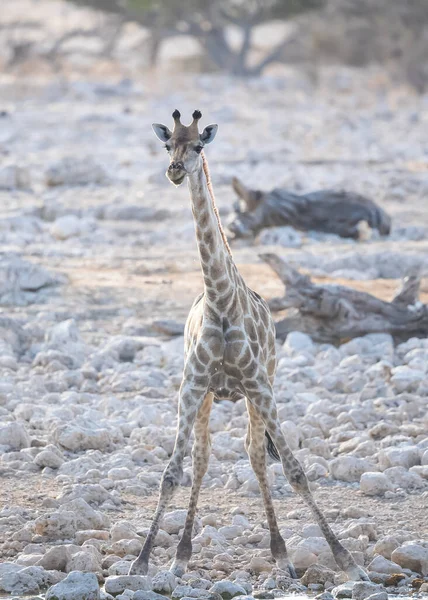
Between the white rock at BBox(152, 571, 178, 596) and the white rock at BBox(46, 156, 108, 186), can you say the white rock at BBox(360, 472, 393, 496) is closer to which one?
the white rock at BBox(152, 571, 178, 596)

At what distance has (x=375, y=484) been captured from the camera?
21.0 feet

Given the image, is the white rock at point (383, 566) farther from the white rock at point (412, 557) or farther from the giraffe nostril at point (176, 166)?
the giraffe nostril at point (176, 166)

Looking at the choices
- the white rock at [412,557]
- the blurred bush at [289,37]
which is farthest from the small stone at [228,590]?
the blurred bush at [289,37]

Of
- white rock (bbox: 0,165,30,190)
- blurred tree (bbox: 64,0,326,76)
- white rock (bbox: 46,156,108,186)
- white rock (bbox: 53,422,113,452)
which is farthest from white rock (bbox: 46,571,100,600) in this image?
blurred tree (bbox: 64,0,326,76)

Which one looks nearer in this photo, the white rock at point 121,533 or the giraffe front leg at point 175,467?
the giraffe front leg at point 175,467

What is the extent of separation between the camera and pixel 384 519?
6.02 m

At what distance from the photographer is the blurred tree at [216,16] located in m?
36.5

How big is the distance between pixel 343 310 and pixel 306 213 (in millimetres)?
4485

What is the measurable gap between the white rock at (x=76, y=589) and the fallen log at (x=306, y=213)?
854 centimetres

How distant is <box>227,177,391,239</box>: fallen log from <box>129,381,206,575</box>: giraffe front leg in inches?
314

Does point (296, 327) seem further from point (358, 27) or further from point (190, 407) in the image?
point (358, 27)

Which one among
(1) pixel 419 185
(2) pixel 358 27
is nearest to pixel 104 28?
(2) pixel 358 27

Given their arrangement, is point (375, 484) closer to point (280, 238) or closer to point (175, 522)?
point (175, 522)

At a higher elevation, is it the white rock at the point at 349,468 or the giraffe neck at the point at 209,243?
the giraffe neck at the point at 209,243
